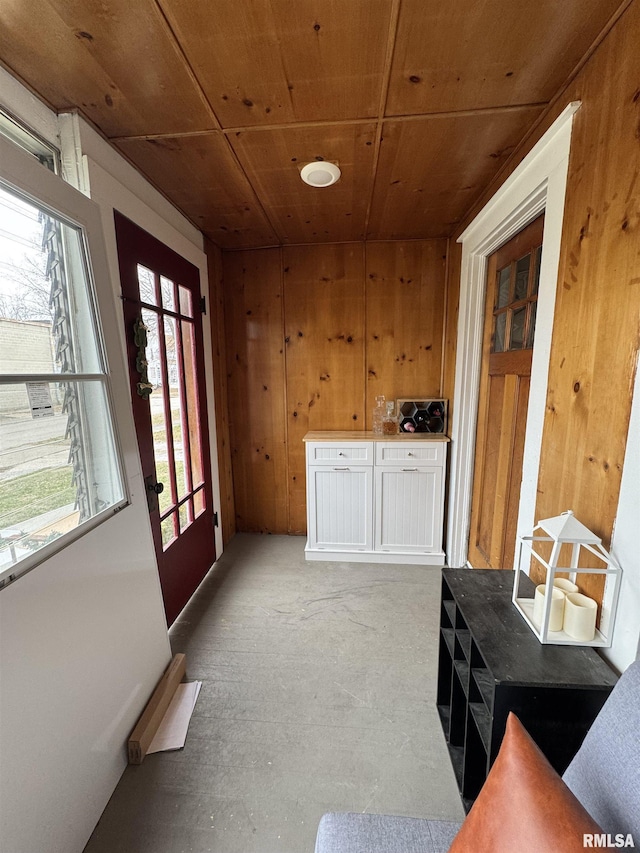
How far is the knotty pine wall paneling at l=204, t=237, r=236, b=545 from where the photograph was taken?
8.39 ft

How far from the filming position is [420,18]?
0.96 metres

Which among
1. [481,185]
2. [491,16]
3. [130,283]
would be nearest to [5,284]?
[130,283]

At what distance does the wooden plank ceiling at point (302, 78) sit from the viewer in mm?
955

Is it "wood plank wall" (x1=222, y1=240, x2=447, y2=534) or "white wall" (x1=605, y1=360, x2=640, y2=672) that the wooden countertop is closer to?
"wood plank wall" (x1=222, y1=240, x2=447, y2=534)

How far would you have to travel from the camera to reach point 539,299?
135 cm

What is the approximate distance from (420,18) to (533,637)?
179 centimetres

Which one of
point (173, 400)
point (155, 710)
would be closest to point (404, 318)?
point (173, 400)

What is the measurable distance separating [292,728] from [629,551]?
1.36 metres

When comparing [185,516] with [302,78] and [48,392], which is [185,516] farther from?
[302,78]

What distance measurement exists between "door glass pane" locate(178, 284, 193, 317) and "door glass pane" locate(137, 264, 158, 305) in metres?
0.28

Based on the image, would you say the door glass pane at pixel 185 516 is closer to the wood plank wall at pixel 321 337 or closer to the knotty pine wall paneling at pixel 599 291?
the wood plank wall at pixel 321 337

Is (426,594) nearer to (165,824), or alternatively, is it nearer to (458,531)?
(458,531)

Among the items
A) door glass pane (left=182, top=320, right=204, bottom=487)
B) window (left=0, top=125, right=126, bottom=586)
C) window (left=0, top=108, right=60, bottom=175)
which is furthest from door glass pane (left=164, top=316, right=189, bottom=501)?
window (left=0, top=108, right=60, bottom=175)

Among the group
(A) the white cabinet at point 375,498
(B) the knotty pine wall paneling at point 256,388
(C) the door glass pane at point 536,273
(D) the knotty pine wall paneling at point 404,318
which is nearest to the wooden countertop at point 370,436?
(A) the white cabinet at point 375,498
